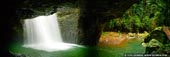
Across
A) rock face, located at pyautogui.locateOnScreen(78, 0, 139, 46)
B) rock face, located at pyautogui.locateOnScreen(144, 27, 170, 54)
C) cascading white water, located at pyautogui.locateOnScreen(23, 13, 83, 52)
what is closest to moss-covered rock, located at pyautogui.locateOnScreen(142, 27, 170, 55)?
rock face, located at pyautogui.locateOnScreen(144, 27, 170, 54)

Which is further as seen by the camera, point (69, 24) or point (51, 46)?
point (51, 46)

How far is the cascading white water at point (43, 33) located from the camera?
15.8 m

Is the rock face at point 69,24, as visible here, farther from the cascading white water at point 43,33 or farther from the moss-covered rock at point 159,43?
the moss-covered rock at point 159,43

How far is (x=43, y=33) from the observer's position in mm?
17375

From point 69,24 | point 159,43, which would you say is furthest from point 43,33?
point 159,43

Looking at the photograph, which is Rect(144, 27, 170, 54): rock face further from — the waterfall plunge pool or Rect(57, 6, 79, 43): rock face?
Rect(57, 6, 79, 43): rock face

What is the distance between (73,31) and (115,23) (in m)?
10.5

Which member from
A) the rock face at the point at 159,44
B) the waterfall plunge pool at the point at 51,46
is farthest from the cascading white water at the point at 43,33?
the rock face at the point at 159,44

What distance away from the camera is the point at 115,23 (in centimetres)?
2427

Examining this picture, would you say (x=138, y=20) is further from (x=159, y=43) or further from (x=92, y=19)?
(x=159, y=43)

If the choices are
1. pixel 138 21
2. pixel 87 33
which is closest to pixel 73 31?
pixel 87 33

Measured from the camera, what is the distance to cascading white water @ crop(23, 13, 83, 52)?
15.8 meters

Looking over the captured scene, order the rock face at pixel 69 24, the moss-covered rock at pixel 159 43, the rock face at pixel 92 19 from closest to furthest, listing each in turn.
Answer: the rock face at pixel 92 19 → the moss-covered rock at pixel 159 43 → the rock face at pixel 69 24

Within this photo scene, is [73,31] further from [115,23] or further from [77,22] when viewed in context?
[115,23]
